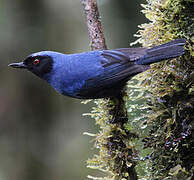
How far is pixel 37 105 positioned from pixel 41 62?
3410mm

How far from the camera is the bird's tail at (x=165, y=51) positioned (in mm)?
2465

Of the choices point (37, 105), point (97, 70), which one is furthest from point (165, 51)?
point (37, 105)

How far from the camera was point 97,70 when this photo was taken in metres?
3.40

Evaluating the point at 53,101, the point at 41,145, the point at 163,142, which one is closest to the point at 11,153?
the point at 41,145

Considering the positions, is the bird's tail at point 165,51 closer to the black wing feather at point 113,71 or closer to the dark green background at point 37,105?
the black wing feather at point 113,71

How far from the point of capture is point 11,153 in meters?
6.93

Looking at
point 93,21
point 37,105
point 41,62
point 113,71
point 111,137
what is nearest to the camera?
point 111,137

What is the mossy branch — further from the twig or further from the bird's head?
the bird's head

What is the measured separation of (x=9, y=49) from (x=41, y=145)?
239 cm

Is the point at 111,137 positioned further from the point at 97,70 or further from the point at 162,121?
the point at 97,70

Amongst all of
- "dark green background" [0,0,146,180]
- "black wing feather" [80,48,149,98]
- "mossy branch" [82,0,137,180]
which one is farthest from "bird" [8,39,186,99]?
"dark green background" [0,0,146,180]

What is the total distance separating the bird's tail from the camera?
97.0 inches

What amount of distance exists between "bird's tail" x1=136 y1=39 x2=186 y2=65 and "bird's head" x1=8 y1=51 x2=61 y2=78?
133 cm

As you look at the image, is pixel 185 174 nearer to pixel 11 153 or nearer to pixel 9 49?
pixel 11 153
